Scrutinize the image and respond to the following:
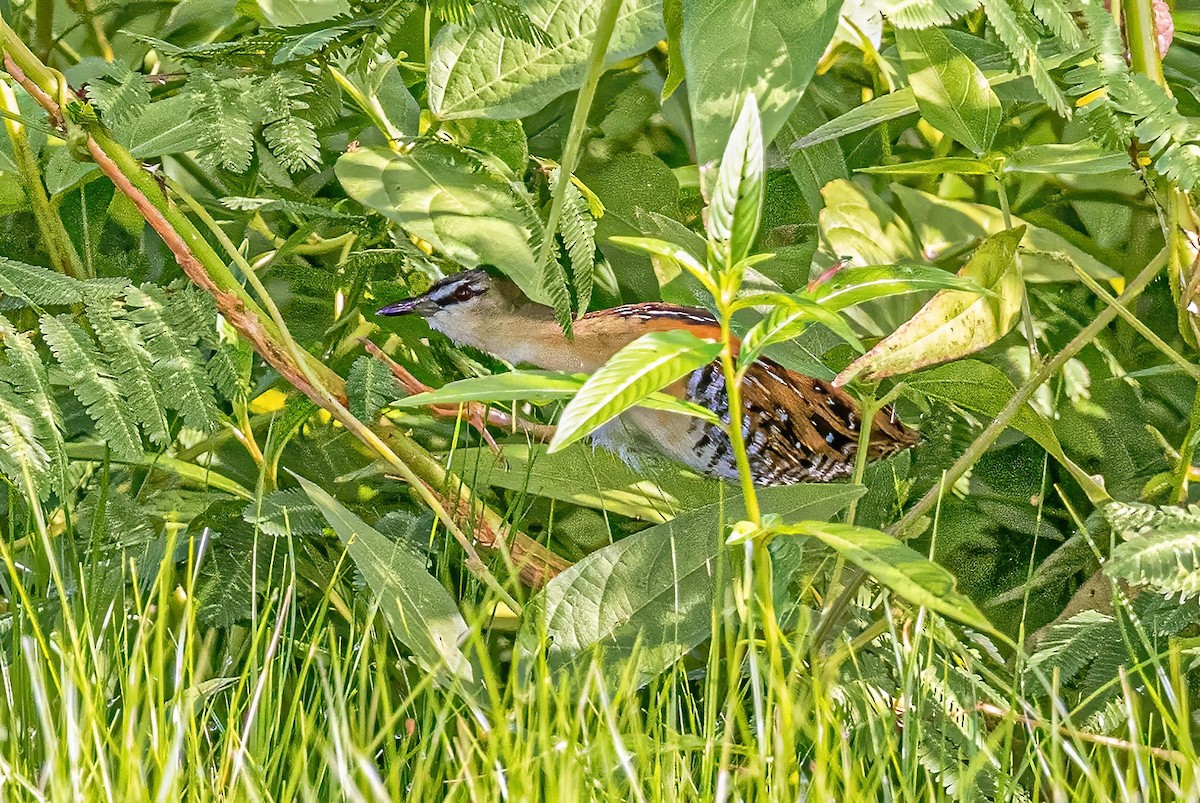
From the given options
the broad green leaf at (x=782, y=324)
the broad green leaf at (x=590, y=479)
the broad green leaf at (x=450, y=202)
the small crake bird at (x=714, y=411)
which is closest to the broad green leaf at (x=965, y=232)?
the small crake bird at (x=714, y=411)

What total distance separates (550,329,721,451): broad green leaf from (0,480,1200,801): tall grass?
0.58 ft

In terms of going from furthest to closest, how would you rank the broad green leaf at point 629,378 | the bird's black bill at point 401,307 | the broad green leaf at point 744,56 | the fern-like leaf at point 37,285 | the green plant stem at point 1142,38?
the bird's black bill at point 401,307 < the fern-like leaf at point 37,285 < the green plant stem at point 1142,38 < the broad green leaf at point 744,56 < the broad green leaf at point 629,378

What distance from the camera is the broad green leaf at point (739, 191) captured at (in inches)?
22.7

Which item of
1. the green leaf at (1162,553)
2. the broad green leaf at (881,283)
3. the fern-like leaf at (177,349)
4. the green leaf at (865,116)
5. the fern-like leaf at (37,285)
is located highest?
the green leaf at (865,116)

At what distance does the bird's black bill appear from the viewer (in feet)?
3.34

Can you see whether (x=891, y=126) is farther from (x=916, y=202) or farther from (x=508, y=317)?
(x=508, y=317)

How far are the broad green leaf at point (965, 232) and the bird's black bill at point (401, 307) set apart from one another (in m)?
0.41

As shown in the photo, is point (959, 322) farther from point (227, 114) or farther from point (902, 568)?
point (227, 114)

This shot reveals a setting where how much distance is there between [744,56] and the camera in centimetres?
68

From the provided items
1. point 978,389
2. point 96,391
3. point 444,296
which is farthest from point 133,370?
point 978,389

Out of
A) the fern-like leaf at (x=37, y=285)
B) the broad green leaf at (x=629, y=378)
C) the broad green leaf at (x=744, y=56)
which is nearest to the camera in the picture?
the broad green leaf at (x=629, y=378)

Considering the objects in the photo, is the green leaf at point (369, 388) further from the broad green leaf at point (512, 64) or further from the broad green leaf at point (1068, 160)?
the broad green leaf at point (1068, 160)

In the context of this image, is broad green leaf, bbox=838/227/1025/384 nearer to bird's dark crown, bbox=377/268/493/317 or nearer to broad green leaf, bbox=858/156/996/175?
broad green leaf, bbox=858/156/996/175

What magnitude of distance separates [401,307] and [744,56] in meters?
0.42
